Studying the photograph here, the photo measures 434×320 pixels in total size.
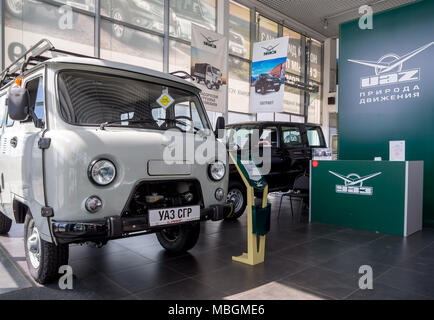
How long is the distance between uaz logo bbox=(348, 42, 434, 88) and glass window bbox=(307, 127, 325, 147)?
1423mm

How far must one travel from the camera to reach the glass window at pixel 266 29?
12.0 meters

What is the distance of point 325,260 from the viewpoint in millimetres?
3516

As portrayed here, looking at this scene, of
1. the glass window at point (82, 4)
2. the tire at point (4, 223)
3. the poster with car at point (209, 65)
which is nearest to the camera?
the tire at point (4, 223)

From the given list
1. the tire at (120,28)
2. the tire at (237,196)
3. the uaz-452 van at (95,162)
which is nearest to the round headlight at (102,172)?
the uaz-452 van at (95,162)

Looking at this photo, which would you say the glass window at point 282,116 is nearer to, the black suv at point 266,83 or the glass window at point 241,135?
the black suv at point 266,83

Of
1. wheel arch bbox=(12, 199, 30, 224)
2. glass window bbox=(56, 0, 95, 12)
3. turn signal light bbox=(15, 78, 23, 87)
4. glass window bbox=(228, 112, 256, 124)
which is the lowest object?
wheel arch bbox=(12, 199, 30, 224)

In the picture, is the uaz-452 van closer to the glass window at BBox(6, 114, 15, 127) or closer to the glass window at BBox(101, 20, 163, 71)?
the glass window at BBox(6, 114, 15, 127)

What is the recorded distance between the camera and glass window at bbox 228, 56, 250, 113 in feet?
36.2

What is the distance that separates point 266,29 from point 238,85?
2.78 metres

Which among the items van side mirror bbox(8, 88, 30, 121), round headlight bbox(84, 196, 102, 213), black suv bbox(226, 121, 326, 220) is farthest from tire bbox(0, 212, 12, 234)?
black suv bbox(226, 121, 326, 220)

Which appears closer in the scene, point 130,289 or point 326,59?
point 130,289

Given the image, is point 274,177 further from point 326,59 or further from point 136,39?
point 326,59

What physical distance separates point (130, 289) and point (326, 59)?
15.6 metres
